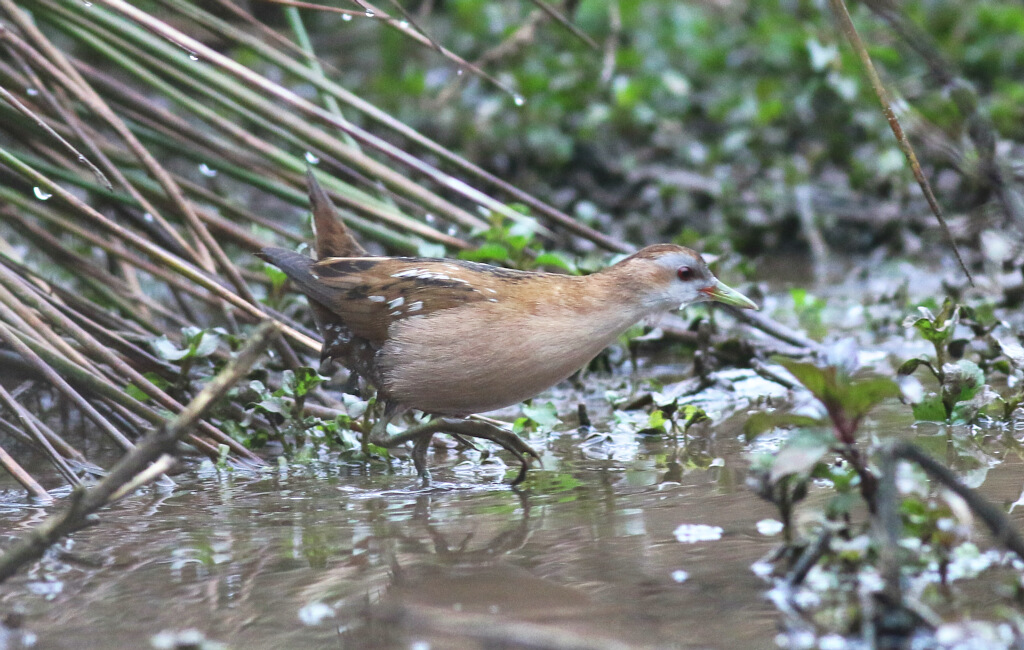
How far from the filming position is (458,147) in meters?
7.55

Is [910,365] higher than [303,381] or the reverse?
the reverse

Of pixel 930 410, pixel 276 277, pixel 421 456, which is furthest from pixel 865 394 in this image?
pixel 276 277

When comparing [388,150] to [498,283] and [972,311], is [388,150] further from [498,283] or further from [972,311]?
[972,311]

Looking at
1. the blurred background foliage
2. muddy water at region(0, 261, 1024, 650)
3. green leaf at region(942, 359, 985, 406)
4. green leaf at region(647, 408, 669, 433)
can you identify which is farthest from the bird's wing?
the blurred background foliage

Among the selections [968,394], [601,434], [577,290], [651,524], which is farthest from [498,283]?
[968,394]

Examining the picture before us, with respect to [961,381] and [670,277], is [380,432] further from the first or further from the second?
[961,381]

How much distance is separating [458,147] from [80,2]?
411cm

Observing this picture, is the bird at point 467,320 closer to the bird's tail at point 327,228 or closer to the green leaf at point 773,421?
the bird's tail at point 327,228

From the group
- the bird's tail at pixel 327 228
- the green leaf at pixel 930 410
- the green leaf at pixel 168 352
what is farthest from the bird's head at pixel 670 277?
the green leaf at pixel 168 352

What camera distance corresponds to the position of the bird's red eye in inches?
139

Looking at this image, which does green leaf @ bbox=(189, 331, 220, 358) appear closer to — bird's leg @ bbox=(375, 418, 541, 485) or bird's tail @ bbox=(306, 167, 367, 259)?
bird's tail @ bbox=(306, 167, 367, 259)

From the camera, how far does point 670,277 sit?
139 inches

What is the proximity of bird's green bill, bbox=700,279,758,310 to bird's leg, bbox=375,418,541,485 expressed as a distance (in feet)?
2.57

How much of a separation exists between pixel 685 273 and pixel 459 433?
86 centimetres
